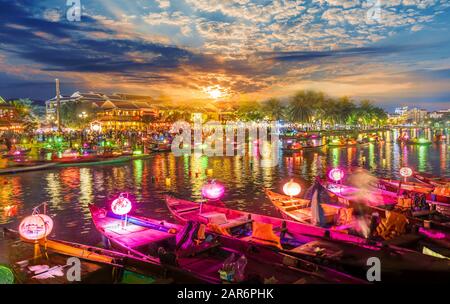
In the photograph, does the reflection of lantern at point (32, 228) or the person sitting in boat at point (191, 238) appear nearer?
the reflection of lantern at point (32, 228)

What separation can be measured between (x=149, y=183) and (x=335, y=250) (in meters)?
18.7

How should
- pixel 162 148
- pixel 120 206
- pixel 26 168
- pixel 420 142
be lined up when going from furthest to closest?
pixel 420 142, pixel 162 148, pixel 26 168, pixel 120 206

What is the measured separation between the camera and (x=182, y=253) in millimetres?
10211

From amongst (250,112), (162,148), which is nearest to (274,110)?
(250,112)

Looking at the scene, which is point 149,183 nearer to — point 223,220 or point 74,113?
point 223,220

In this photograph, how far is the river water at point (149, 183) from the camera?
18.4 meters

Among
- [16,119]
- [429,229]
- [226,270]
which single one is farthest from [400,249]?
[16,119]

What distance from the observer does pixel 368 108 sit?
152 meters

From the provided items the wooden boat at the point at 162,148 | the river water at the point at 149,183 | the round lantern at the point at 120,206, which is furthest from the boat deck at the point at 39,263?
the wooden boat at the point at 162,148

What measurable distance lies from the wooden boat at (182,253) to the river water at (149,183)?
7.58ft

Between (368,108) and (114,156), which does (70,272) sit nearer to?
(114,156)
